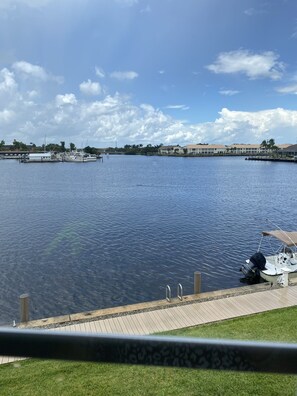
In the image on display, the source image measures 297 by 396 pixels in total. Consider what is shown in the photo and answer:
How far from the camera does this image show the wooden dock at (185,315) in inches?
Result: 485

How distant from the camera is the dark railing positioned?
1.53 meters

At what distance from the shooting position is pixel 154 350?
5.16ft

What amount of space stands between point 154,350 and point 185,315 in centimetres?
1234

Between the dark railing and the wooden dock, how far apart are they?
418 inches

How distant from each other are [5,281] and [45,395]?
16.5 meters

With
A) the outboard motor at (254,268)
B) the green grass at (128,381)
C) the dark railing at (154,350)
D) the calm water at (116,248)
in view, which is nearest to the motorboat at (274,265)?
the outboard motor at (254,268)

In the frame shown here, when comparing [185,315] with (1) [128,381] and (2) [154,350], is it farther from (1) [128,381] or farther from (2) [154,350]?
(2) [154,350]

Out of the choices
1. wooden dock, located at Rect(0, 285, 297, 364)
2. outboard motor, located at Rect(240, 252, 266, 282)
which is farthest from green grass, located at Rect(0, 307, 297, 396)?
outboard motor, located at Rect(240, 252, 266, 282)

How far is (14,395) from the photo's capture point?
6.89 meters

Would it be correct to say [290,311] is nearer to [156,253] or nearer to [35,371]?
[35,371]

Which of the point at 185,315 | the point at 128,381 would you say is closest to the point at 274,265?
the point at 185,315

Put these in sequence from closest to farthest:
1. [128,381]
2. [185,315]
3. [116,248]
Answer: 1. [128,381]
2. [185,315]
3. [116,248]

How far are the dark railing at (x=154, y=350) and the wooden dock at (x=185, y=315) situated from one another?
10.6 m

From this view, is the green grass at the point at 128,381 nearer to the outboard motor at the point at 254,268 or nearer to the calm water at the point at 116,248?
the calm water at the point at 116,248
